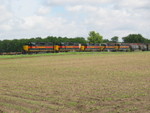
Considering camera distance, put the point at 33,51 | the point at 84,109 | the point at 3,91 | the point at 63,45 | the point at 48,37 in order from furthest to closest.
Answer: the point at 48,37 < the point at 63,45 < the point at 33,51 < the point at 3,91 < the point at 84,109

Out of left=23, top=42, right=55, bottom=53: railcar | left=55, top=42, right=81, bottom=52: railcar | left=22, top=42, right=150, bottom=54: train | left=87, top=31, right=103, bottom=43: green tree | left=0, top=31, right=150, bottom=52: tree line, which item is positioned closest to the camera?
left=23, top=42, right=55, bottom=53: railcar

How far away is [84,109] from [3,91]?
6.01 meters

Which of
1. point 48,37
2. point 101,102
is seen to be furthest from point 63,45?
point 101,102

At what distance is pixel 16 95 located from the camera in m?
13.4

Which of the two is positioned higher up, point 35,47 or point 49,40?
point 49,40

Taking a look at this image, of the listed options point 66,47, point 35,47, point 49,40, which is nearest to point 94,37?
point 49,40

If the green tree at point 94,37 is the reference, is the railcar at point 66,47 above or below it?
below

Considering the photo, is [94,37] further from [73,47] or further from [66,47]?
[66,47]

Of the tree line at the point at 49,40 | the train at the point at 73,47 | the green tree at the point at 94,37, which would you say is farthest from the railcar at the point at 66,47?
the green tree at the point at 94,37

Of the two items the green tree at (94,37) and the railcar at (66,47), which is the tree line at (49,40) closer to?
the green tree at (94,37)

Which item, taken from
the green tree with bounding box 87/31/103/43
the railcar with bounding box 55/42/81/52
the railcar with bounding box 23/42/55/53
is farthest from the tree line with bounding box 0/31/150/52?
the railcar with bounding box 23/42/55/53

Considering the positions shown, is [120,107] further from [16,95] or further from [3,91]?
[3,91]

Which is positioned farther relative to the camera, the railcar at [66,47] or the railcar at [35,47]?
the railcar at [66,47]

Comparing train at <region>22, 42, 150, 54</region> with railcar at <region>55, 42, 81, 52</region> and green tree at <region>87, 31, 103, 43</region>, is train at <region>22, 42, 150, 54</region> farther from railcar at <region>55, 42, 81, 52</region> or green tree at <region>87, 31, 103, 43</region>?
green tree at <region>87, 31, 103, 43</region>
